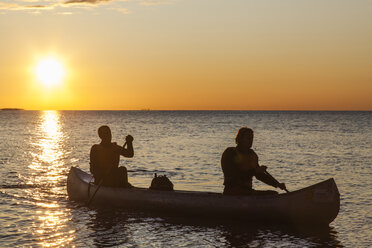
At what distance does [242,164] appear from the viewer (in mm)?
11859

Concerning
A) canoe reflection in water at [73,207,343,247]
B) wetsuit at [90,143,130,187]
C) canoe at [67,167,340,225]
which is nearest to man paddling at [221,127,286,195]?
canoe at [67,167,340,225]

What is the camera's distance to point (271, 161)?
3000cm

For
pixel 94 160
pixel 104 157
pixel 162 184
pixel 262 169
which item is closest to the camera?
pixel 262 169

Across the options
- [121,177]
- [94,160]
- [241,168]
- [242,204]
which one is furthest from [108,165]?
[241,168]

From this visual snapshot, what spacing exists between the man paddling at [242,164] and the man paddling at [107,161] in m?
3.10

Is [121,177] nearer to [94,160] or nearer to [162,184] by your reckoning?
[94,160]

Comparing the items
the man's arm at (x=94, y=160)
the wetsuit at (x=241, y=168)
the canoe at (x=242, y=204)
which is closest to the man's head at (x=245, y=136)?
the wetsuit at (x=241, y=168)

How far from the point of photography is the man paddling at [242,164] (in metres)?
11.4

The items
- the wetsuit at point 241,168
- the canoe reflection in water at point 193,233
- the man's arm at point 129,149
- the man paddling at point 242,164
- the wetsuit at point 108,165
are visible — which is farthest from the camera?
the wetsuit at point 108,165

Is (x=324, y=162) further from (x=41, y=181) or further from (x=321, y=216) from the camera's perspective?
(x=321, y=216)

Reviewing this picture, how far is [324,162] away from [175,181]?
1129cm

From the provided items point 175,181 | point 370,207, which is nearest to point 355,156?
point 175,181

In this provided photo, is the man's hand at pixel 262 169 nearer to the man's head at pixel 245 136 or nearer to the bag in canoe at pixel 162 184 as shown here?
the man's head at pixel 245 136

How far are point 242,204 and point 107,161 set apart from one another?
161 inches
